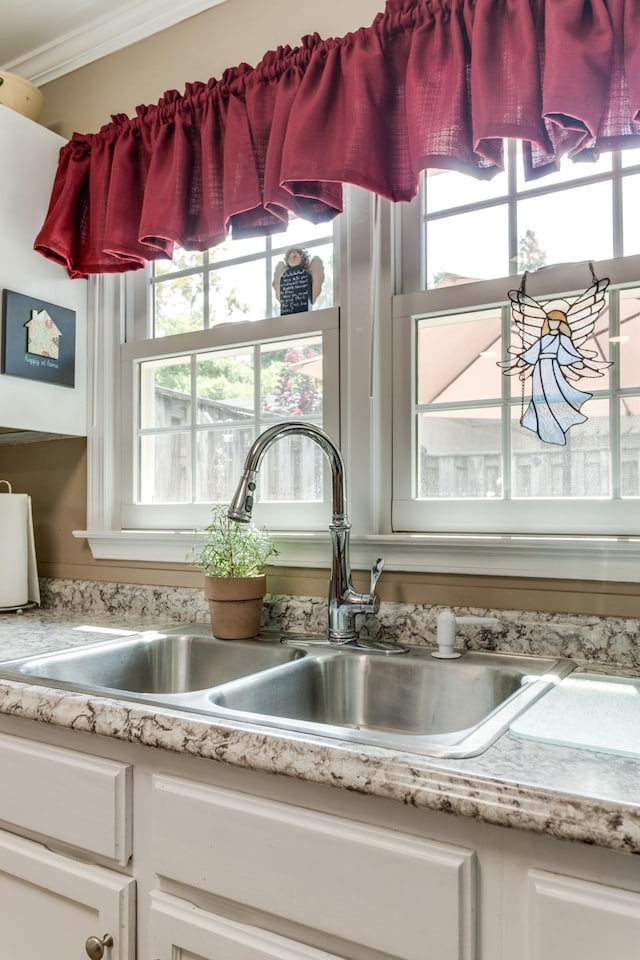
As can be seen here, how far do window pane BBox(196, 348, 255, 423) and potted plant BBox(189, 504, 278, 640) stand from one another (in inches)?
14.1

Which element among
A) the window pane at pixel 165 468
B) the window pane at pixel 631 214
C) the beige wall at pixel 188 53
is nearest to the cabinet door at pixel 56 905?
the window pane at pixel 165 468

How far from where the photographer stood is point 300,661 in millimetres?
1429

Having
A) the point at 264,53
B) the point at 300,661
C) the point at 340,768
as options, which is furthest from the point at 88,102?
the point at 340,768

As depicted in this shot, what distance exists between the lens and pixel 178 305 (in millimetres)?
2154

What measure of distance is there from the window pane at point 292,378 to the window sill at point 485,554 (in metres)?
0.34

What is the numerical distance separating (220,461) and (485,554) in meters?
0.83

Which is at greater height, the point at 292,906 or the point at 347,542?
the point at 347,542

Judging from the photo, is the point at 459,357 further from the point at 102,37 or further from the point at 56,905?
the point at 102,37

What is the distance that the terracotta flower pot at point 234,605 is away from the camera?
1631mm

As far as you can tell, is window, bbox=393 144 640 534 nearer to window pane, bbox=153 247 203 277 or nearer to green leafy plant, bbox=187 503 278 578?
green leafy plant, bbox=187 503 278 578

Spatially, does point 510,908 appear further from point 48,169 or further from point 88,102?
point 88,102

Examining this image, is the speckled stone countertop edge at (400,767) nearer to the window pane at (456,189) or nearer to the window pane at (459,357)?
the window pane at (459,357)

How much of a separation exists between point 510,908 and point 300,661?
686mm

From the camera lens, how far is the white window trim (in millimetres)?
1405
